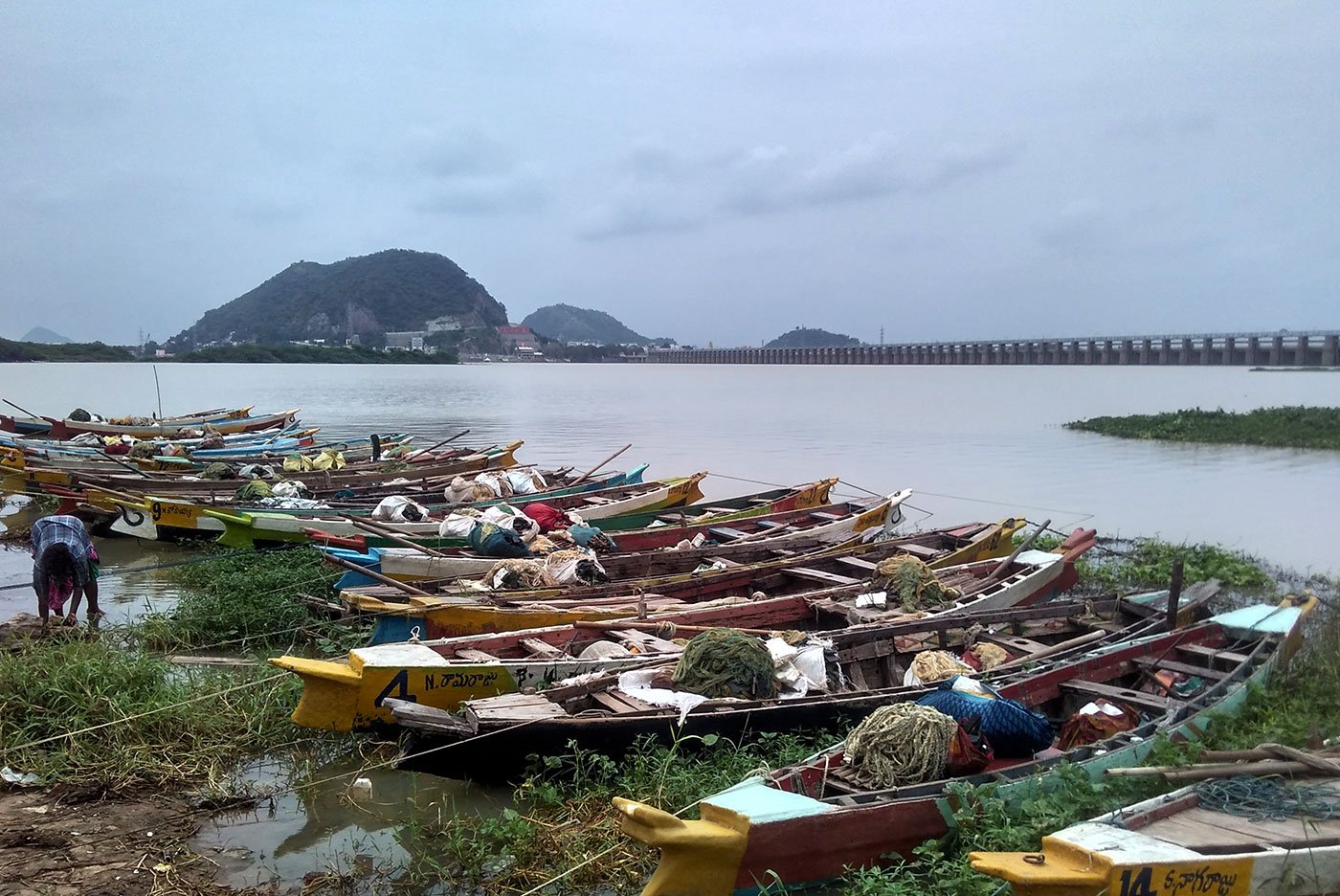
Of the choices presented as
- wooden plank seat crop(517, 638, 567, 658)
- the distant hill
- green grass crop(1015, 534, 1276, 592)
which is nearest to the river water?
wooden plank seat crop(517, 638, 567, 658)

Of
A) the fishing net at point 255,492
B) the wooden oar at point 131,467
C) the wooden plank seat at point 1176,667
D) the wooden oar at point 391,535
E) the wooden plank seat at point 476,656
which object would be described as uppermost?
the wooden oar at point 131,467

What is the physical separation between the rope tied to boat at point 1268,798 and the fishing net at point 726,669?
2563mm

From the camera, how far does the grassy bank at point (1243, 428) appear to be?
2692cm

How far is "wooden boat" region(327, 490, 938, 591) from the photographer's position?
30.6ft

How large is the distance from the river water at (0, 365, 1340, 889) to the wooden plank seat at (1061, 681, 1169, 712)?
383 centimetres

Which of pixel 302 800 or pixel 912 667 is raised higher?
pixel 912 667

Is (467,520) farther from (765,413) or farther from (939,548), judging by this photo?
(765,413)

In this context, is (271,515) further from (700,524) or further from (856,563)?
(856,563)

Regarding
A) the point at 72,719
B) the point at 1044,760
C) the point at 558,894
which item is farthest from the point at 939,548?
the point at 72,719

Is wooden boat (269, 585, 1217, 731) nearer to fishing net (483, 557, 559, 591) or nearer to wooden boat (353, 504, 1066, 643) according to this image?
wooden boat (353, 504, 1066, 643)

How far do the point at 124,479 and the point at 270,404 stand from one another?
37.2 meters

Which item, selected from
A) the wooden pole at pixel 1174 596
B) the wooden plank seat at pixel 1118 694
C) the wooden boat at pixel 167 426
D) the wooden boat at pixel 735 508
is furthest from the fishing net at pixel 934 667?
the wooden boat at pixel 167 426

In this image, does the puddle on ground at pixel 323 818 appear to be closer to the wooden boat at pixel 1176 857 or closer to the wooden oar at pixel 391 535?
the wooden boat at pixel 1176 857

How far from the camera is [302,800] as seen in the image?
19.6 feet
